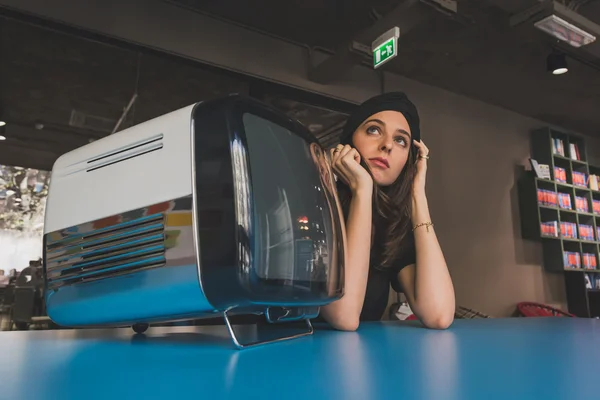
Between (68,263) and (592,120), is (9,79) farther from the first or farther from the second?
(592,120)

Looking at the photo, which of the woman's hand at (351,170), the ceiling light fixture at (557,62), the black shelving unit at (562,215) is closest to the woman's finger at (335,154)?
the woman's hand at (351,170)

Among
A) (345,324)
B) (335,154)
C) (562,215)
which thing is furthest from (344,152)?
(562,215)

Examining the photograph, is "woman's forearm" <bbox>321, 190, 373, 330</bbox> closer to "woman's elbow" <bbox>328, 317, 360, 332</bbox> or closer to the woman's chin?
"woman's elbow" <bbox>328, 317, 360, 332</bbox>

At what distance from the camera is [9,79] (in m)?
2.63

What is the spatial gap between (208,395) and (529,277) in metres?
4.88

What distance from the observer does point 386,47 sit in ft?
9.14

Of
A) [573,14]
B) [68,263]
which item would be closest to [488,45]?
[573,14]

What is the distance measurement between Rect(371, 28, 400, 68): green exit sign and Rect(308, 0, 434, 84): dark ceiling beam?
2.3 inches

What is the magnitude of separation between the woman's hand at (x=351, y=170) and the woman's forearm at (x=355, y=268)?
0.01 metres

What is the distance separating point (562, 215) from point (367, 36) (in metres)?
3.14

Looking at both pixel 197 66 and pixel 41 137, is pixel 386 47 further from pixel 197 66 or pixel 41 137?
pixel 41 137

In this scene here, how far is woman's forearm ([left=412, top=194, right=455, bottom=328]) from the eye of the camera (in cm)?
87

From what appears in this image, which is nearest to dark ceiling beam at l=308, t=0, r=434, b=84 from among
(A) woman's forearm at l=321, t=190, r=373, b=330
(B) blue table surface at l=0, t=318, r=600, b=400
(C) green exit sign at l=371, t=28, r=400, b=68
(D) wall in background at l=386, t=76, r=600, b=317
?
(C) green exit sign at l=371, t=28, r=400, b=68

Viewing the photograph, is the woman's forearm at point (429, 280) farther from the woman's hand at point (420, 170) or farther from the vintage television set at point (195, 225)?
the vintage television set at point (195, 225)
